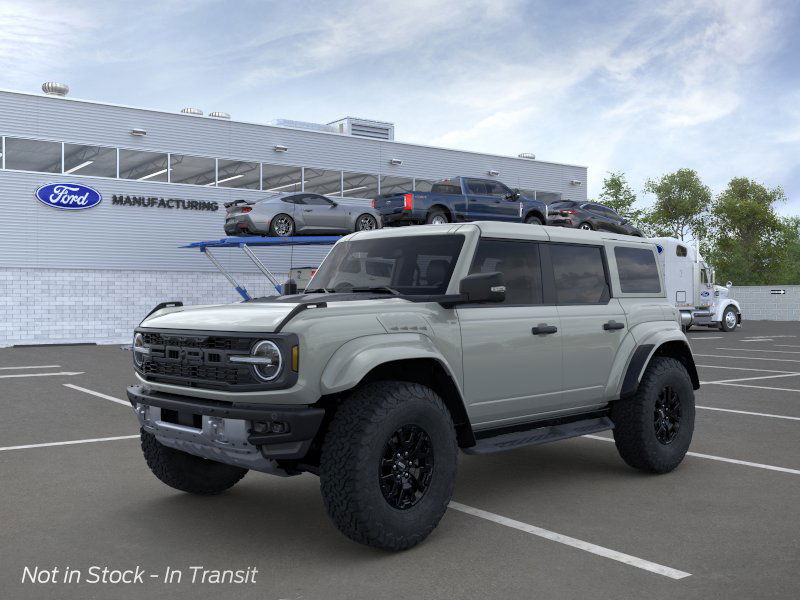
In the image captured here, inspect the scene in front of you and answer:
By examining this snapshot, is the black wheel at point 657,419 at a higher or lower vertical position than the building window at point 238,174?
lower

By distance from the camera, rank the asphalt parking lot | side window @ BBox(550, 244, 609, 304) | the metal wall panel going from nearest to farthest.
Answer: the asphalt parking lot
side window @ BBox(550, 244, 609, 304)
the metal wall panel

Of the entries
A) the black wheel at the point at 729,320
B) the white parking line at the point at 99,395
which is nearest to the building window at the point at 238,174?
the white parking line at the point at 99,395

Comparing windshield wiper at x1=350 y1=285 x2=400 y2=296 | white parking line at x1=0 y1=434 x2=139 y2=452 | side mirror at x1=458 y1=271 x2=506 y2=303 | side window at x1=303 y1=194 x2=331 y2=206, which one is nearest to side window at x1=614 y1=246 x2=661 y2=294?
side mirror at x1=458 y1=271 x2=506 y2=303

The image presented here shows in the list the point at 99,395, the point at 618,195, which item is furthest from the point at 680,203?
the point at 99,395

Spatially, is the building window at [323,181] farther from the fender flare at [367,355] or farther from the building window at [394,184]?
the fender flare at [367,355]

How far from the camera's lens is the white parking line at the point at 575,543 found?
433 cm

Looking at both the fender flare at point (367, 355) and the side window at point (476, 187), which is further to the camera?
the side window at point (476, 187)

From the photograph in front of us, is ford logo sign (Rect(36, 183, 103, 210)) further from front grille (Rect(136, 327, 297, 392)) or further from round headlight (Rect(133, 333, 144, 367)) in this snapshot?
front grille (Rect(136, 327, 297, 392))

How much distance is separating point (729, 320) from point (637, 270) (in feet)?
91.3

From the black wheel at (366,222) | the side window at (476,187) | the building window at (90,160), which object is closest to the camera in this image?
the side window at (476,187)

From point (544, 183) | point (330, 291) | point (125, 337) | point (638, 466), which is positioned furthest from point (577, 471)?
point (544, 183)

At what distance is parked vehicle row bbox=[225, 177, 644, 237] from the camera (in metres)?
19.7

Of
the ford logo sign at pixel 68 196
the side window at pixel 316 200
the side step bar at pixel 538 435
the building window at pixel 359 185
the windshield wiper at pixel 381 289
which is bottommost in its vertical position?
the side step bar at pixel 538 435

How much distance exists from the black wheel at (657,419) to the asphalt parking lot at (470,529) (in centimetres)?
18
